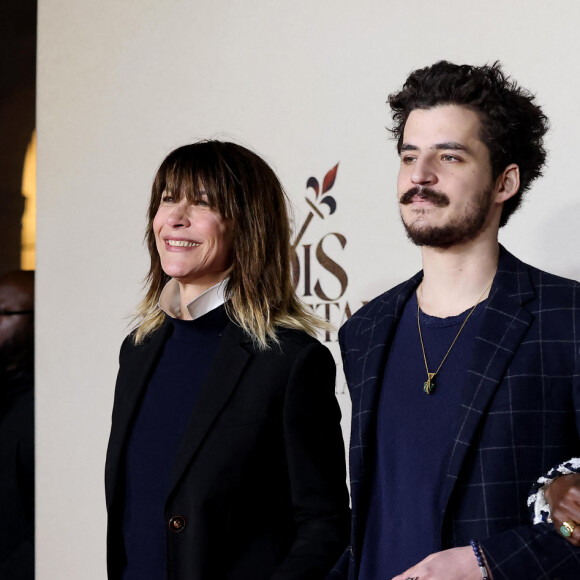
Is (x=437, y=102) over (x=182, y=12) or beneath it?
beneath

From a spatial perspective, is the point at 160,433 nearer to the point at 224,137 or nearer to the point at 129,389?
the point at 129,389

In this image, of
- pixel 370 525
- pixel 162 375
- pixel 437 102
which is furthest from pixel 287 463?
pixel 437 102

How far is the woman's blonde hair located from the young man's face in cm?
34

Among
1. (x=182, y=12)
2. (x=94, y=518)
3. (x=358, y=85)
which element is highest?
(x=182, y=12)

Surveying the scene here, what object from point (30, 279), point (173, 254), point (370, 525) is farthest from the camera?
point (30, 279)

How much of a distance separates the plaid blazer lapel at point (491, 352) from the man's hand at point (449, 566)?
10 centimetres

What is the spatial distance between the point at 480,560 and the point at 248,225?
0.82 m

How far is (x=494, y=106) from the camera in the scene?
70.1 inches

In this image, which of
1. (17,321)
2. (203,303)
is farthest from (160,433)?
(17,321)

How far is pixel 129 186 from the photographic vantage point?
11.8 ft

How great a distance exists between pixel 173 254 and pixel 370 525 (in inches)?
25.9

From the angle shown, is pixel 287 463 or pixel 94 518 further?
pixel 94 518

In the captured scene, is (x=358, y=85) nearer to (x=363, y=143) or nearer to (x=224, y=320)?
(x=363, y=143)

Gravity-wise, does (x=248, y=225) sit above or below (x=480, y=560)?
above
